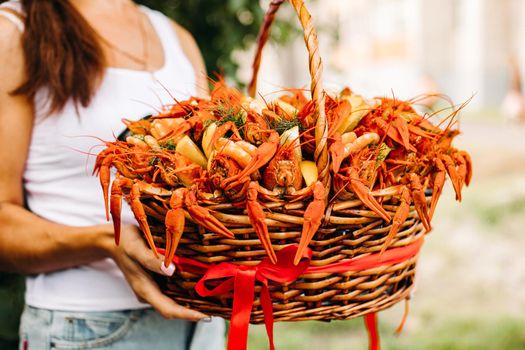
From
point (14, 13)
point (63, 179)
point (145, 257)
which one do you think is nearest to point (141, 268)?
point (145, 257)

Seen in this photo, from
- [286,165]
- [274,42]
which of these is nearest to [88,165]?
[286,165]

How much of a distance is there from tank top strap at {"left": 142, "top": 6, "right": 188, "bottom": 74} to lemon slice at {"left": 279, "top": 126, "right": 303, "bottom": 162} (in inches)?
26.5

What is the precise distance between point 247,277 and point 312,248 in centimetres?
14

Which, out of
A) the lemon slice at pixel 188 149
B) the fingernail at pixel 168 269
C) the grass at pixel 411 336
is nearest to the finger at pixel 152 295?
the fingernail at pixel 168 269

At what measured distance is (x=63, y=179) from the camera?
4.93ft

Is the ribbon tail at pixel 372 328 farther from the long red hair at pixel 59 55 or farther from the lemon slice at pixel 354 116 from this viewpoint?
the long red hair at pixel 59 55

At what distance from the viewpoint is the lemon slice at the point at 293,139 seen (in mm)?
1140

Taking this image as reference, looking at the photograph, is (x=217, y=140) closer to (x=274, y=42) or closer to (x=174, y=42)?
(x=174, y=42)

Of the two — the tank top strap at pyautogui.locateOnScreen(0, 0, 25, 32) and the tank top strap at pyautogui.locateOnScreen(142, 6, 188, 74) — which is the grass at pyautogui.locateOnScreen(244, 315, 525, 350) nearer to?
the tank top strap at pyautogui.locateOnScreen(142, 6, 188, 74)

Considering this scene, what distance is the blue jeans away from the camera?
1425 millimetres

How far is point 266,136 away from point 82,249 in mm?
545

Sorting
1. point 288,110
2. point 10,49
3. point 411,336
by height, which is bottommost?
point 411,336

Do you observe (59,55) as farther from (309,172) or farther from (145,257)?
(309,172)

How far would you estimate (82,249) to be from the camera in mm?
1369
